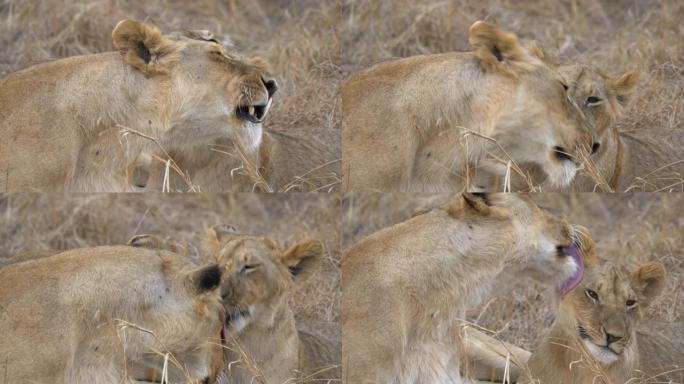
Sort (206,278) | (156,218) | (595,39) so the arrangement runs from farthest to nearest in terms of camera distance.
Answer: (156,218) → (595,39) → (206,278)

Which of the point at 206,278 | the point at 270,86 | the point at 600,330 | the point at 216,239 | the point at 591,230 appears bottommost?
the point at 591,230

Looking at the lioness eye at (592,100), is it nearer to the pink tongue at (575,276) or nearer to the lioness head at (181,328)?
the pink tongue at (575,276)

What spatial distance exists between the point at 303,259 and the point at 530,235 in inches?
A: 25.9

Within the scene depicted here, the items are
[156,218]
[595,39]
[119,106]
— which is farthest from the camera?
[156,218]

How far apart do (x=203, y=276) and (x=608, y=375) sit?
118 cm

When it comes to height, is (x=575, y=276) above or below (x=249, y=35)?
below

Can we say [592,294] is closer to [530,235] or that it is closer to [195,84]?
[530,235]

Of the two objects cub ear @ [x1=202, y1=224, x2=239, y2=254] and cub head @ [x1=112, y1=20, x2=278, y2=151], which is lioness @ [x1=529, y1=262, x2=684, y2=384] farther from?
cub head @ [x1=112, y1=20, x2=278, y2=151]

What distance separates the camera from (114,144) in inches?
194

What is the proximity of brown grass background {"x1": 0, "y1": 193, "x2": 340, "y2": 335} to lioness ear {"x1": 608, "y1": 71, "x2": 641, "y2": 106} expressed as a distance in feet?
3.29

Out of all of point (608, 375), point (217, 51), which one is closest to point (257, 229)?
point (217, 51)

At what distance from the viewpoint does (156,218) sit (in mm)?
5969

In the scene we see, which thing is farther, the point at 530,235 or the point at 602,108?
the point at 602,108

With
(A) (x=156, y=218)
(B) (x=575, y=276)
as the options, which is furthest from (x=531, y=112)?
(A) (x=156, y=218)
